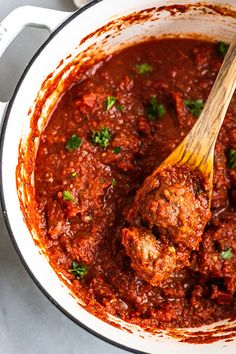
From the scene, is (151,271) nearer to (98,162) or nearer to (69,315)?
(69,315)

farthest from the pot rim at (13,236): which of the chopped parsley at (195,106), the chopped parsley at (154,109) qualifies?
the chopped parsley at (195,106)

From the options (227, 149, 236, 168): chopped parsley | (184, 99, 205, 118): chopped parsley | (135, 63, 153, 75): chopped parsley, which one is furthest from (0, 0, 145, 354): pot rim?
(227, 149, 236, 168): chopped parsley

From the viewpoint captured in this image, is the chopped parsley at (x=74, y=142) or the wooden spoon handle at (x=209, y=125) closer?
the wooden spoon handle at (x=209, y=125)

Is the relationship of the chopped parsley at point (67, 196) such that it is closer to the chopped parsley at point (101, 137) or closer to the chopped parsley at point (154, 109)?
the chopped parsley at point (101, 137)

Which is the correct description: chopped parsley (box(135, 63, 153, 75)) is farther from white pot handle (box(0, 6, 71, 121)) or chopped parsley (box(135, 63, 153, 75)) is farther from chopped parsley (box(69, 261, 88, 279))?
chopped parsley (box(69, 261, 88, 279))

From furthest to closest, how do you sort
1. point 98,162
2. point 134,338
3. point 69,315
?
point 98,162 < point 134,338 < point 69,315

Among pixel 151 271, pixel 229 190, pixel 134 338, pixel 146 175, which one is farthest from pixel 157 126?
pixel 134 338
